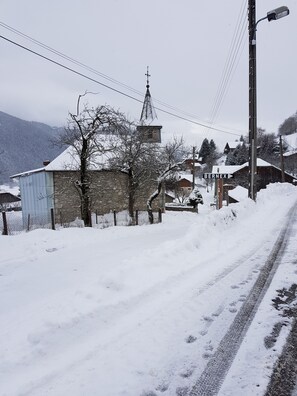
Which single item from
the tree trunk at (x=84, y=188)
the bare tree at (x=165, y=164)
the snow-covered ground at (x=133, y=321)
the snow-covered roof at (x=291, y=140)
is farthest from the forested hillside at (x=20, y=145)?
the snow-covered ground at (x=133, y=321)

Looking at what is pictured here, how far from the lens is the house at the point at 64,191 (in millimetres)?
25672

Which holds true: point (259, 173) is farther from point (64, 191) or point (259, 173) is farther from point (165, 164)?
point (64, 191)

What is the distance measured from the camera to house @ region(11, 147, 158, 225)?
25.7 m

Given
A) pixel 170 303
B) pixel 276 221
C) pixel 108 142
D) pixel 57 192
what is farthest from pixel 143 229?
pixel 57 192

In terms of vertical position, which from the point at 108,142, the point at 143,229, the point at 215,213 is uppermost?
the point at 108,142

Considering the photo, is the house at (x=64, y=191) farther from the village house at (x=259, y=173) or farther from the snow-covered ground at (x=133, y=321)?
the village house at (x=259, y=173)

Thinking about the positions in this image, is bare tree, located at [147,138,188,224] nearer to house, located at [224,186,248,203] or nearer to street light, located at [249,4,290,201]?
street light, located at [249,4,290,201]

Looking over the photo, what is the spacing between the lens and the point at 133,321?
418 cm

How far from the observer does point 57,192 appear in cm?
2578

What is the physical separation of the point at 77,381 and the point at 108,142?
1765 cm

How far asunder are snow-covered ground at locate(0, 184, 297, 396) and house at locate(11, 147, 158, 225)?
1760 centimetres

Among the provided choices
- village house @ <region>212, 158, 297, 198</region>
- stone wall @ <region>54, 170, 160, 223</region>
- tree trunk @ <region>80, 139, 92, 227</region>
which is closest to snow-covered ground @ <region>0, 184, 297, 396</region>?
tree trunk @ <region>80, 139, 92, 227</region>

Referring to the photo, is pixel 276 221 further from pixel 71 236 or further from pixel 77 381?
pixel 77 381

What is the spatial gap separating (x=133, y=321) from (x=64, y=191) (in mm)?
22966
